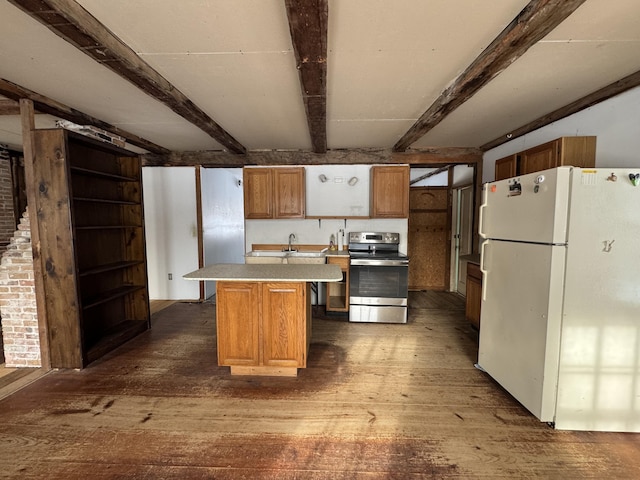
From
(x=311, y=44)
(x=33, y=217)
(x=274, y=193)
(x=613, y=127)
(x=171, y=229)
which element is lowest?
(x=171, y=229)

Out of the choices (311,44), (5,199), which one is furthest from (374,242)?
(5,199)

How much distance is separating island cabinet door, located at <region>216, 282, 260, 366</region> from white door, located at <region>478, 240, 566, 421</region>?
6.56 feet

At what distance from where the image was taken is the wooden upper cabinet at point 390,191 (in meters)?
4.05

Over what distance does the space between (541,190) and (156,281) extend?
5176 millimetres

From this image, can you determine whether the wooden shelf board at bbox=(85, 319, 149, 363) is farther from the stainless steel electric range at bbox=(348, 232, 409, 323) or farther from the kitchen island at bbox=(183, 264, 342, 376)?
the stainless steel electric range at bbox=(348, 232, 409, 323)

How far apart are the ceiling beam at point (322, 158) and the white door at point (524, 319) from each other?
2233 millimetres

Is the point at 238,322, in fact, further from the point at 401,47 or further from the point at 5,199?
the point at 5,199

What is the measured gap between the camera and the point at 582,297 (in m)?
1.73

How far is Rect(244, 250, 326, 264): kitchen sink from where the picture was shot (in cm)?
391

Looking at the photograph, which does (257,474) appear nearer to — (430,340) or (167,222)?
(430,340)

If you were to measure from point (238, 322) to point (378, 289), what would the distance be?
1953 mm

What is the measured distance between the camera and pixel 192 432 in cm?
177

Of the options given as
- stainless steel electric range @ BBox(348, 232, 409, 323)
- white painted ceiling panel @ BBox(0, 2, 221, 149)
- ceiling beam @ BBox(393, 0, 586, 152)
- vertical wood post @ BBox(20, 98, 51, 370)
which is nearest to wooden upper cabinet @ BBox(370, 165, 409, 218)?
stainless steel electric range @ BBox(348, 232, 409, 323)

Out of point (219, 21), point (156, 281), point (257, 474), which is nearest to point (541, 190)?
point (219, 21)
